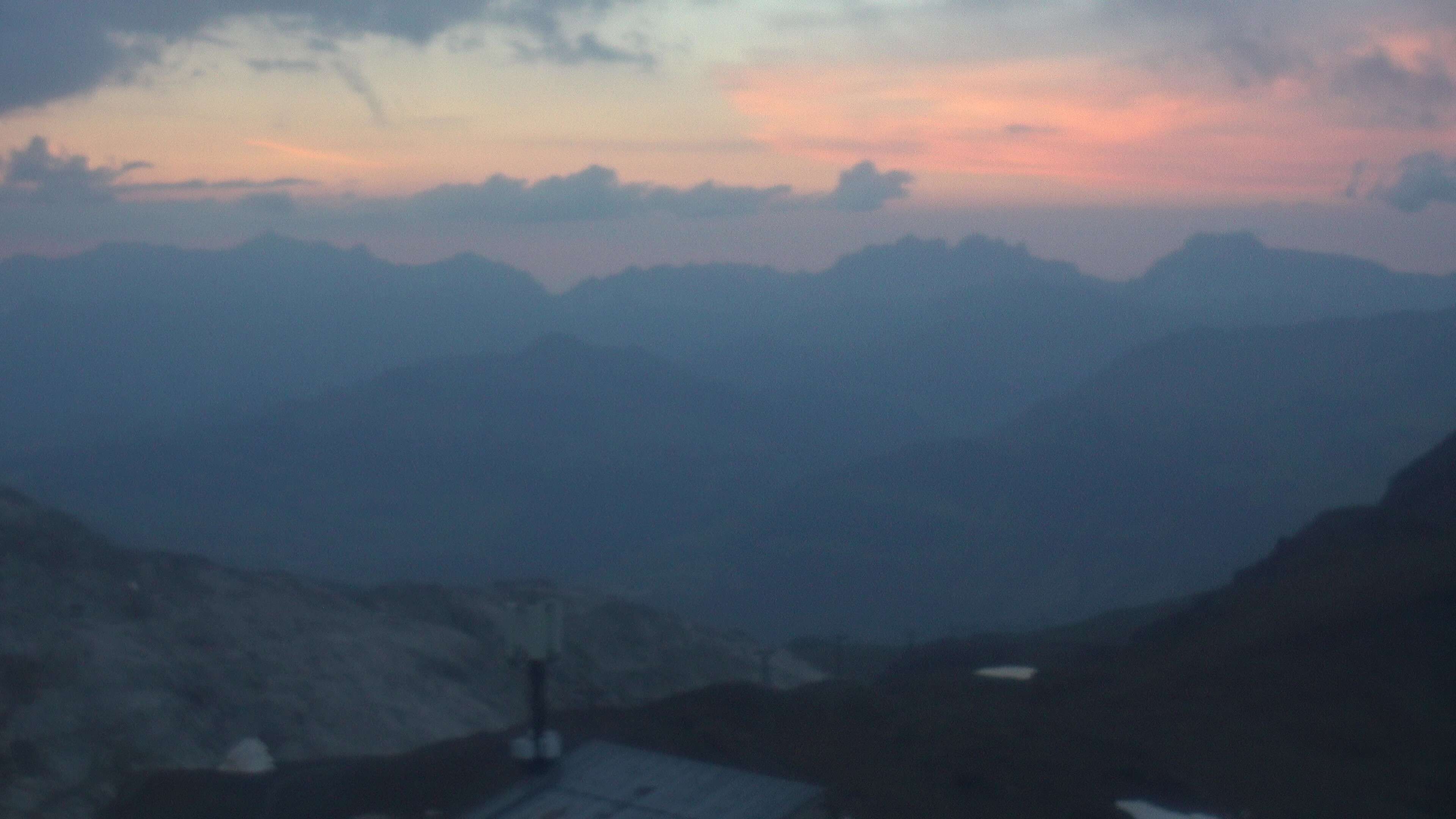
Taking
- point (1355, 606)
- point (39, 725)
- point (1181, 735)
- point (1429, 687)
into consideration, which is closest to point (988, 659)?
point (1355, 606)

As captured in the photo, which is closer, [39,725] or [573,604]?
[39,725]

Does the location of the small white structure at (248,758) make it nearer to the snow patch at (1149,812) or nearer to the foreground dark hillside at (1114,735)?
the foreground dark hillside at (1114,735)

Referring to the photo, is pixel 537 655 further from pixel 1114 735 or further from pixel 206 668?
pixel 206 668

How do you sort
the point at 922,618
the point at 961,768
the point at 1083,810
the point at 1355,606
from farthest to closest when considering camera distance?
1. the point at 922,618
2. the point at 1355,606
3. the point at 961,768
4. the point at 1083,810

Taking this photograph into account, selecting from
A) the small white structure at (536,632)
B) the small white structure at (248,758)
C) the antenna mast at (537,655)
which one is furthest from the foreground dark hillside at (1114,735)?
the small white structure at (248,758)

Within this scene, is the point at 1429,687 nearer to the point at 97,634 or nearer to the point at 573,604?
the point at 97,634

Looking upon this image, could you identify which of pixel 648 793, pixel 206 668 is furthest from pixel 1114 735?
pixel 206 668

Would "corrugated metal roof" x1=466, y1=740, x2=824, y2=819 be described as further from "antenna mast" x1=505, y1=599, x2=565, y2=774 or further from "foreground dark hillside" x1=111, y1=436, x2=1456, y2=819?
"foreground dark hillside" x1=111, y1=436, x2=1456, y2=819

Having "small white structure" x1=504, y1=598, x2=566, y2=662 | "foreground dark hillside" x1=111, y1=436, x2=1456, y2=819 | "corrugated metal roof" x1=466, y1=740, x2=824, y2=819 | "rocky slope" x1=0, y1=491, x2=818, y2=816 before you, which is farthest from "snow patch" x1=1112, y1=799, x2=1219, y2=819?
"rocky slope" x1=0, y1=491, x2=818, y2=816
